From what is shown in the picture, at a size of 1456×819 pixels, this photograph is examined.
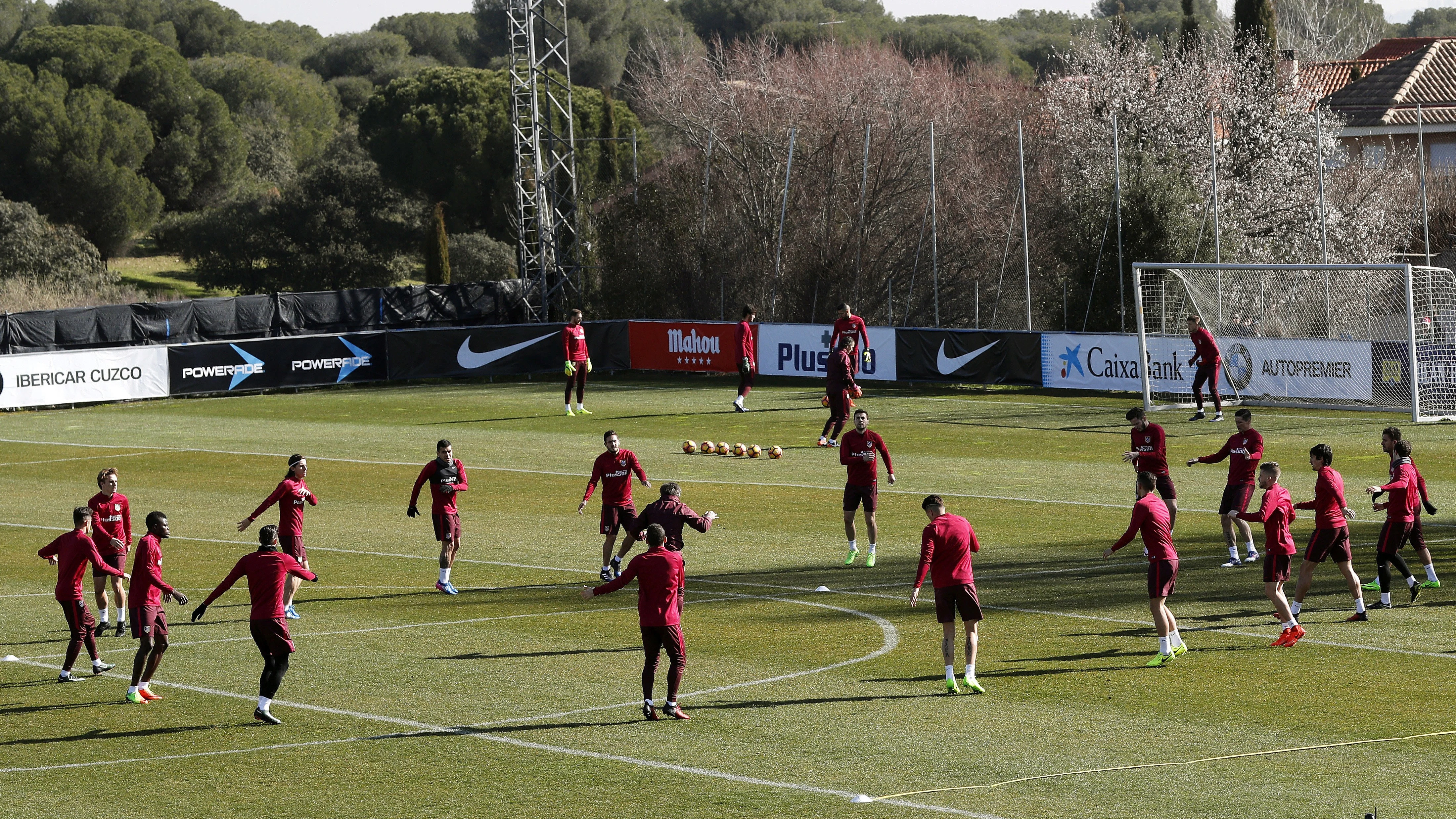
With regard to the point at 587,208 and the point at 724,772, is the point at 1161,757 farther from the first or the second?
the point at 587,208

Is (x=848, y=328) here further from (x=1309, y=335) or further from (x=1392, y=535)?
(x=1392, y=535)

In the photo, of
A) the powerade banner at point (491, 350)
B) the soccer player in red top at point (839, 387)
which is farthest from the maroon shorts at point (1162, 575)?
the powerade banner at point (491, 350)

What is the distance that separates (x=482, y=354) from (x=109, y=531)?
32704 mm

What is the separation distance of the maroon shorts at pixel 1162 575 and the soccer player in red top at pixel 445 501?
8.48 meters

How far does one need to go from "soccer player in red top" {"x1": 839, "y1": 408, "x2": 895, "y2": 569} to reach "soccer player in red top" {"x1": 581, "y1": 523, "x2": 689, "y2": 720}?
6903 mm

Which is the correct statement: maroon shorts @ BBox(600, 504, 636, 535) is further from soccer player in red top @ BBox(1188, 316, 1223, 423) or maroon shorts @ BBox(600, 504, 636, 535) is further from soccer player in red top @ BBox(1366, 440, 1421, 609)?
soccer player in red top @ BBox(1188, 316, 1223, 423)

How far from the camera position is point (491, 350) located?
1941 inches

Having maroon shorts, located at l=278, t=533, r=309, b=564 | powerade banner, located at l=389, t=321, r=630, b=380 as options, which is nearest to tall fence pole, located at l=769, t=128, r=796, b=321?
powerade banner, located at l=389, t=321, r=630, b=380

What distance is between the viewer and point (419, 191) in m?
84.6

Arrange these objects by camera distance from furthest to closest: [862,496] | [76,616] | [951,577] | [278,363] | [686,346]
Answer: [686,346], [278,363], [862,496], [76,616], [951,577]

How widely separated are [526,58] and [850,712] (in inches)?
1633

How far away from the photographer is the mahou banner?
47219 mm

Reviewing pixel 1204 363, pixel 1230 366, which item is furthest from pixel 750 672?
pixel 1230 366

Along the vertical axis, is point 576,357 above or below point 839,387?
above
